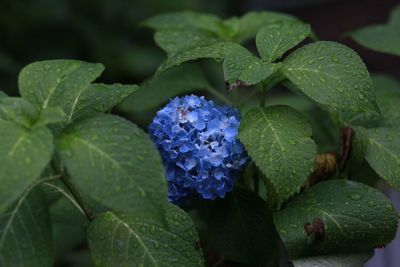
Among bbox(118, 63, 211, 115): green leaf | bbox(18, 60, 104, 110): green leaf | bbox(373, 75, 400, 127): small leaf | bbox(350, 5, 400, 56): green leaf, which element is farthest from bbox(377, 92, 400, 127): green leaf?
bbox(18, 60, 104, 110): green leaf

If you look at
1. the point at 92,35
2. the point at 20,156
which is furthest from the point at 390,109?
the point at 92,35

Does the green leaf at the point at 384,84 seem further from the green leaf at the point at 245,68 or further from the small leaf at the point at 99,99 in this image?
the small leaf at the point at 99,99

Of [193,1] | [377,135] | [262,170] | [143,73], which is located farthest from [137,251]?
[193,1]

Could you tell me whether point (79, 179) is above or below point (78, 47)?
above

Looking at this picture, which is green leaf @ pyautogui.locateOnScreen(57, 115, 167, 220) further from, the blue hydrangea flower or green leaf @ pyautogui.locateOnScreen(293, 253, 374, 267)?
green leaf @ pyautogui.locateOnScreen(293, 253, 374, 267)

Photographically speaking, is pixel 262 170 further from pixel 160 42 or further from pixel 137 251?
pixel 160 42
